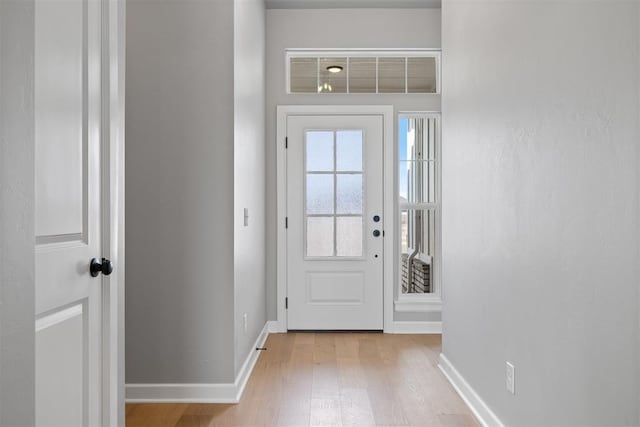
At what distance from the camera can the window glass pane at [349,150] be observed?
14.7 feet

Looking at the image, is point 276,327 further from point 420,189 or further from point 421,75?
point 421,75

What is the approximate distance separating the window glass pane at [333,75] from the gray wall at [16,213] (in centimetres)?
349

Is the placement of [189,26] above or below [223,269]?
above

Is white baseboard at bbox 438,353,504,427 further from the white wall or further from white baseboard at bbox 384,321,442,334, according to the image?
the white wall

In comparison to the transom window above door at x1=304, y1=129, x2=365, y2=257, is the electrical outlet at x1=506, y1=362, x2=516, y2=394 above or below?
below

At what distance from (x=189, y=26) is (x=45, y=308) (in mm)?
1979

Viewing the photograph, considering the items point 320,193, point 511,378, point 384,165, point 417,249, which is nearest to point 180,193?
point 320,193

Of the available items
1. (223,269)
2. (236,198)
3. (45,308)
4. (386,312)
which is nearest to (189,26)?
(236,198)

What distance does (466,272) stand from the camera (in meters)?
2.85

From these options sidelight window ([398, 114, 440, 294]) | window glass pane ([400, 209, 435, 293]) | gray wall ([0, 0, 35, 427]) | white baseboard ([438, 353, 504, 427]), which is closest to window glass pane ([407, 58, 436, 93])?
sidelight window ([398, 114, 440, 294])

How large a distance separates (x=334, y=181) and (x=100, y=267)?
2.97 meters

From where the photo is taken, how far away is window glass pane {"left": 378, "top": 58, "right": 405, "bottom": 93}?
4.50m

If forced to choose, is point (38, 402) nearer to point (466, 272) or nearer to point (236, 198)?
point (236, 198)

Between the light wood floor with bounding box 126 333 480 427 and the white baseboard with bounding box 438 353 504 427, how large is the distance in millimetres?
44
